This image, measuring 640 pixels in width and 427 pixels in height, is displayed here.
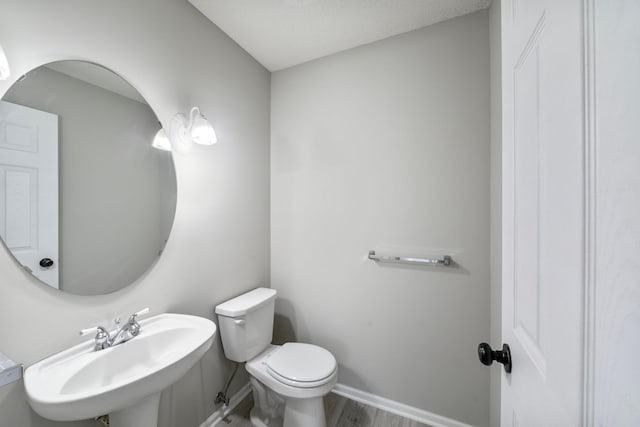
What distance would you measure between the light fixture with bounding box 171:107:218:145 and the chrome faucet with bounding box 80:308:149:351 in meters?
0.90

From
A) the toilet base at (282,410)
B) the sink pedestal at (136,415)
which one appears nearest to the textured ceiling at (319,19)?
the sink pedestal at (136,415)

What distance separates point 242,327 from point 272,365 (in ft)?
0.92

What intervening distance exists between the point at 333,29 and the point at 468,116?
1009 mm

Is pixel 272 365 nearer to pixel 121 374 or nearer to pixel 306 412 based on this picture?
pixel 306 412

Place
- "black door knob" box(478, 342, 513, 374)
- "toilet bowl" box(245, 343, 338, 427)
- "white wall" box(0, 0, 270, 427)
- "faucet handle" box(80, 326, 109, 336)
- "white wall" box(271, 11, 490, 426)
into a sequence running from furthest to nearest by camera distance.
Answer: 1. "white wall" box(271, 11, 490, 426)
2. "toilet bowl" box(245, 343, 338, 427)
3. "faucet handle" box(80, 326, 109, 336)
4. "white wall" box(0, 0, 270, 427)
5. "black door knob" box(478, 342, 513, 374)

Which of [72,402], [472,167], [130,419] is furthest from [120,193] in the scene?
[472,167]

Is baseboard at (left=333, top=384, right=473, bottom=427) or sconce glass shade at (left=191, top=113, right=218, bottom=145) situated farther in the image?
baseboard at (left=333, top=384, right=473, bottom=427)
